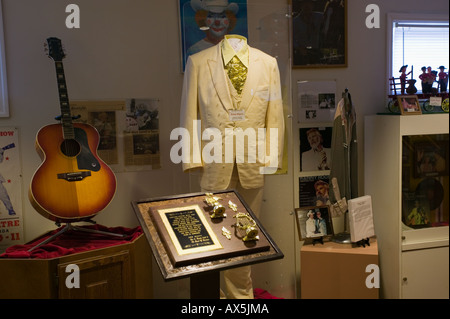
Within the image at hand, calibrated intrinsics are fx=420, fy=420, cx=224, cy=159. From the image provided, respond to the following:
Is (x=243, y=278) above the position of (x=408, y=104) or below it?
below

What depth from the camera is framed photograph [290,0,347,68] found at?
2576mm

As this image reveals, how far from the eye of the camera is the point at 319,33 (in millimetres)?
2615

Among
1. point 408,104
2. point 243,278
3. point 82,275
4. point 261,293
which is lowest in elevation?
point 261,293

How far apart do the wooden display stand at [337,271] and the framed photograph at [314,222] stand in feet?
0.29

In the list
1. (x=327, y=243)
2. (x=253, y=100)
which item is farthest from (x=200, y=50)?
(x=327, y=243)

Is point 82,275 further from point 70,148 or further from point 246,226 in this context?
point 246,226

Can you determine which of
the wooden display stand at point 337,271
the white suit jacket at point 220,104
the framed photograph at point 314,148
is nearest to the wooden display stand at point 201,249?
the white suit jacket at point 220,104

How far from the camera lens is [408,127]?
1892 millimetres

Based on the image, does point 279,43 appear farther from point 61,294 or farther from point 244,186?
point 61,294

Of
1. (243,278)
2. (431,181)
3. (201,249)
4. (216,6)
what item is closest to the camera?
(431,181)

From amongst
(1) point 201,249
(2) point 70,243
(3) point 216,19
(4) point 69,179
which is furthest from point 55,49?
(1) point 201,249

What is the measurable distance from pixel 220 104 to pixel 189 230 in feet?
2.75

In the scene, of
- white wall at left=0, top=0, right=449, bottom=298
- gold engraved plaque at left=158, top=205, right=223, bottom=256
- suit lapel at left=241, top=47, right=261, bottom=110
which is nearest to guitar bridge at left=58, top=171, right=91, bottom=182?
white wall at left=0, top=0, right=449, bottom=298

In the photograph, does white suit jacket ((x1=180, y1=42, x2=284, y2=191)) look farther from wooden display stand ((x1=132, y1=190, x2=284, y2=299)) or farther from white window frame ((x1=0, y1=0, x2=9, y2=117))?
white window frame ((x1=0, y1=0, x2=9, y2=117))
